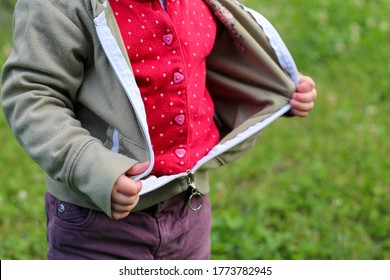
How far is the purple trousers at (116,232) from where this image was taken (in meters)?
1.71

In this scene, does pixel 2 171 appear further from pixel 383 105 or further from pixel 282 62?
pixel 383 105

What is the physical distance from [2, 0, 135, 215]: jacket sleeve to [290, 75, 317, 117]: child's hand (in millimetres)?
568

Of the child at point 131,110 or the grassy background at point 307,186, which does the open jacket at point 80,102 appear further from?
the grassy background at point 307,186

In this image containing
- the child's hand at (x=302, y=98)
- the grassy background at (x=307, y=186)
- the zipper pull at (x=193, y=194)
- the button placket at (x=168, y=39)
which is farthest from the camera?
the grassy background at (x=307, y=186)

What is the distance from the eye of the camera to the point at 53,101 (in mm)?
1469

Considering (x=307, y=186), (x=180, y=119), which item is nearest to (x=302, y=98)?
(x=180, y=119)

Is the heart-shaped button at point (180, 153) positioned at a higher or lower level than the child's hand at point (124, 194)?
lower

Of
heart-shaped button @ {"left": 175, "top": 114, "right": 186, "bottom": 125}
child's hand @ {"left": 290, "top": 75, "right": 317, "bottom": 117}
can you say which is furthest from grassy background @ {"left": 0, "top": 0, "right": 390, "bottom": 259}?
heart-shaped button @ {"left": 175, "top": 114, "right": 186, "bottom": 125}

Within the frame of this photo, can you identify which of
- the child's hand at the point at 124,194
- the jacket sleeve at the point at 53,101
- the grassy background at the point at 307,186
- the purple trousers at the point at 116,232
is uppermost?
the jacket sleeve at the point at 53,101

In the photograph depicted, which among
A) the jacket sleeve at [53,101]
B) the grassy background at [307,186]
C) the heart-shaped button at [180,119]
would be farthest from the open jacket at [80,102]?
the grassy background at [307,186]

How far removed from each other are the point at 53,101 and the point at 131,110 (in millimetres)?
179

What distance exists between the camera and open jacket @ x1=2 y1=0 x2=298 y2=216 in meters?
1.42

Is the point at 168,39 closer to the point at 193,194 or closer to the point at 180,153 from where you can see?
the point at 180,153

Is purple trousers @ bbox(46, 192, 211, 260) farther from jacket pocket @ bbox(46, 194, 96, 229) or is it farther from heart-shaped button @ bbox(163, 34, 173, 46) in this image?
heart-shaped button @ bbox(163, 34, 173, 46)
